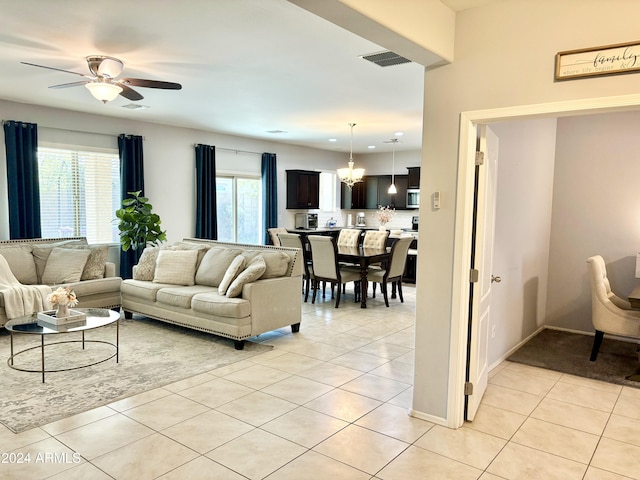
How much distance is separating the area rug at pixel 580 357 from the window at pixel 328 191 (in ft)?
21.9

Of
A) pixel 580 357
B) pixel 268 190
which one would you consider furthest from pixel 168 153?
pixel 580 357

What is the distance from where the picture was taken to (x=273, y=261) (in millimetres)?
5051

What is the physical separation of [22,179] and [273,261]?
3.71 meters

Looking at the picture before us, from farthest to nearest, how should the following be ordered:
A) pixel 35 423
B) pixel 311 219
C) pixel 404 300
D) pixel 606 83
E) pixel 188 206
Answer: pixel 311 219, pixel 188 206, pixel 404 300, pixel 35 423, pixel 606 83

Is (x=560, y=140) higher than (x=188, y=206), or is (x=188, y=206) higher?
(x=560, y=140)

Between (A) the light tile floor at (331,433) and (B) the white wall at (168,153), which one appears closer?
(A) the light tile floor at (331,433)

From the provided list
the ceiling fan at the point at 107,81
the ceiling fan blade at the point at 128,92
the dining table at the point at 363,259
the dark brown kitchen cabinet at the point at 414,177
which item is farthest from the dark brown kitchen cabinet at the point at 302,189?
the ceiling fan at the point at 107,81

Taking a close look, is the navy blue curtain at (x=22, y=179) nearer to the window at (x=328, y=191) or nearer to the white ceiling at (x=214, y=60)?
the white ceiling at (x=214, y=60)

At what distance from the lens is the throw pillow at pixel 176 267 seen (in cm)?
554

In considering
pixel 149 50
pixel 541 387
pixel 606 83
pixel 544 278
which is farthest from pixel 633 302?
pixel 149 50

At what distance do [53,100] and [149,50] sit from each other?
9.25ft

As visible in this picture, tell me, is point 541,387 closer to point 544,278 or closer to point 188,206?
point 544,278

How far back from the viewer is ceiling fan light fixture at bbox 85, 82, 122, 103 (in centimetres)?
384

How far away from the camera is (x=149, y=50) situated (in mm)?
3795
